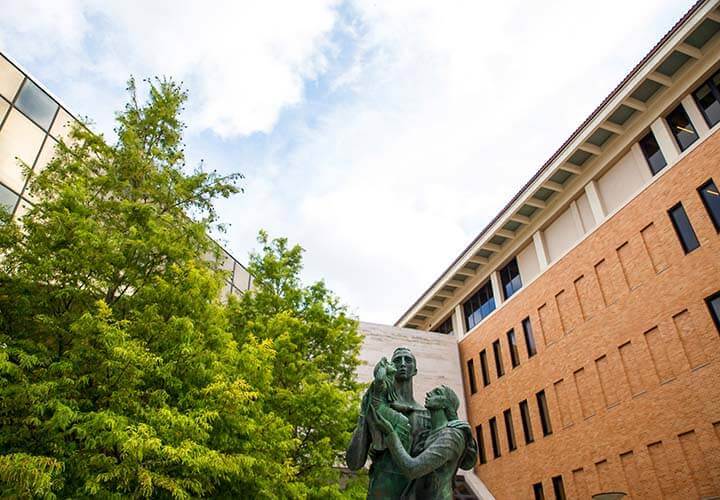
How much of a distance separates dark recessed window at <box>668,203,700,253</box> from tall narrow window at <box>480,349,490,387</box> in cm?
1226

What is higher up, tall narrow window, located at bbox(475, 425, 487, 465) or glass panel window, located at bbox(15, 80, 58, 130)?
glass panel window, located at bbox(15, 80, 58, 130)

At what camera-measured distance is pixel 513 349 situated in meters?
25.6

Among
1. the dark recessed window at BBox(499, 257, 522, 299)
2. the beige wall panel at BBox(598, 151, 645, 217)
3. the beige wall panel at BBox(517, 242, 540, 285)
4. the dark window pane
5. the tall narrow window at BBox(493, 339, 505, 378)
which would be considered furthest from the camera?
the dark recessed window at BBox(499, 257, 522, 299)

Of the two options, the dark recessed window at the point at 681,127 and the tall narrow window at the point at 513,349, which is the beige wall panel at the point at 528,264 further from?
the dark recessed window at the point at 681,127

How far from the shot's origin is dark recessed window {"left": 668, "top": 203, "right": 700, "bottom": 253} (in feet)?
57.1

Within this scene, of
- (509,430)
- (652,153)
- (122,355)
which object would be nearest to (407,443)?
(122,355)

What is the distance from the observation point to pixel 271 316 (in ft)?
48.4

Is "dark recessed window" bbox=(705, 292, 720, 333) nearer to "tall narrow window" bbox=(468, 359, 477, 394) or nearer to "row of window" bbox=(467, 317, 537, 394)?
"row of window" bbox=(467, 317, 537, 394)

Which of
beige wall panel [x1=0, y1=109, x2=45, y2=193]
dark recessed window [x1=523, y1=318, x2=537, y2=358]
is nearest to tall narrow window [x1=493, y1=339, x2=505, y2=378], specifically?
dark recessed window [x1=523, y1=318, x2=537, y2=358]

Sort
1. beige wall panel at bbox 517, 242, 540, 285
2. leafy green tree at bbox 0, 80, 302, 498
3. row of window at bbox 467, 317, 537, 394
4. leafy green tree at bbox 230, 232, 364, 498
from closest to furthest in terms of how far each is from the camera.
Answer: leafy green tree at bbox 0, 80, 302, 498 < leafy green tree at bbox 230, 232, 364, 498 < row of window at bbox 467, 317, 537, 394 < beige wall panel at bbox 517, 242, 540, 285

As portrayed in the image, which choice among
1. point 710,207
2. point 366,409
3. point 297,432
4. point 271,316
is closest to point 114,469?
point 366,409

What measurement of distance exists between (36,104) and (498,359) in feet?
74.0

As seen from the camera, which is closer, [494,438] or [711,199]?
[711,199]

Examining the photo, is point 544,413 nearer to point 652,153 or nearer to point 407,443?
point 652,153
